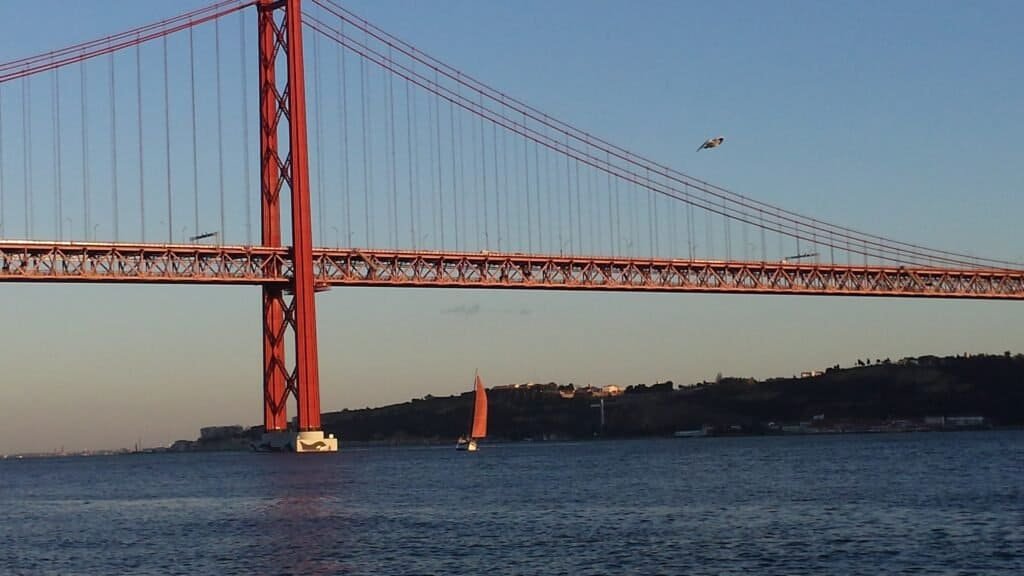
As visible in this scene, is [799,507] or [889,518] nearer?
[889,518]

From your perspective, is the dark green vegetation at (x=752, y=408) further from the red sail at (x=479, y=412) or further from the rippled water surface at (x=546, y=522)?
the rippled water surface at (x=546, y=522)

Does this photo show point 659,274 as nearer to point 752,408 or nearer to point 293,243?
point 293,243

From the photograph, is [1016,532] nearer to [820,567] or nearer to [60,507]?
[820,567]

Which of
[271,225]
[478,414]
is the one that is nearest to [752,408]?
[478,414]

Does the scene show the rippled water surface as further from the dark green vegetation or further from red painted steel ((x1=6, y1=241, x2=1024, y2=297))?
the dark green vegetation

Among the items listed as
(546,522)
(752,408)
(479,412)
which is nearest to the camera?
(546,522)

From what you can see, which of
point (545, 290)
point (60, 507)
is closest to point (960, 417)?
point (545, 290)

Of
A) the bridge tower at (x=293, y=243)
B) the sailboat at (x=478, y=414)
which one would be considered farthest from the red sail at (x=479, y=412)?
the bridge tower at (x=293, y=243)

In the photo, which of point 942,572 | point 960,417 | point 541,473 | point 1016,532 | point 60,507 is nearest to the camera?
point 942,572
